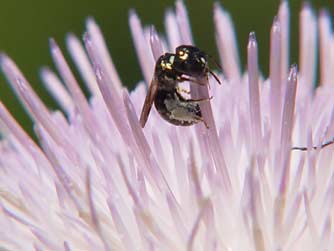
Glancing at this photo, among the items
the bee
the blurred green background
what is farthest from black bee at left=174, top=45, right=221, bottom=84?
the blurred green background

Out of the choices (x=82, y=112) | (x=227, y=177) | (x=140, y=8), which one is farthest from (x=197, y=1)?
(x=227, y=177)

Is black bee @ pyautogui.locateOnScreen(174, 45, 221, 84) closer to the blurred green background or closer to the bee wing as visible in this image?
the bee wing

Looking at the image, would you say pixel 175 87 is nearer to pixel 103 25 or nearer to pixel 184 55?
pixel 184 55

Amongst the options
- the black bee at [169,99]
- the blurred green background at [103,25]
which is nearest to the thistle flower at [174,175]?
the black bee at [169,99]

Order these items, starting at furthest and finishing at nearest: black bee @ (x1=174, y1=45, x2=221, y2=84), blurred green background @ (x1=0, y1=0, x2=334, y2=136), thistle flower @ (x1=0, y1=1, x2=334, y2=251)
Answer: blurred green background @ (x1=0, y1=0, x2=334, y2=136)
black bee @ (x1=174, y1=45, x2=221, y2=84)
thistle flower @ (x1=0, y1=1, x2=334, y2=251)

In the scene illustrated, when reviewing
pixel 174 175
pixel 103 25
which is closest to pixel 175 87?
pixel 174 175

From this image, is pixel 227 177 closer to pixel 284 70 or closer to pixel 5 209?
pixel 5 209
